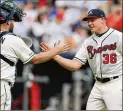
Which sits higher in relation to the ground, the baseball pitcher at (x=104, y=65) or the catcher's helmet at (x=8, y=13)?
the catcher's helmet at (x=8, y=13)

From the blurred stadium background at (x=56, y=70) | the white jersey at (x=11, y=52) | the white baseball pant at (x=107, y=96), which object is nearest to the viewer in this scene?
the white jersey at (x=11, y=52)

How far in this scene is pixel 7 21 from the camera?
7188 mm

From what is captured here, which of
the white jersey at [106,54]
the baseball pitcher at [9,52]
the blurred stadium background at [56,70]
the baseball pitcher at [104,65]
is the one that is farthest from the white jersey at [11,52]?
the blurred stadium background at [56,70]

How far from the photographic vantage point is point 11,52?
7.09m

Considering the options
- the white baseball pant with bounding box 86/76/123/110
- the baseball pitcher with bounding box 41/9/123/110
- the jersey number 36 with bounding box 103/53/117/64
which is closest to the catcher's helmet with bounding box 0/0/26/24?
the baseball pitcher with bounding box 41/9/123/110

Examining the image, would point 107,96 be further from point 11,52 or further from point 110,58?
point 11,52

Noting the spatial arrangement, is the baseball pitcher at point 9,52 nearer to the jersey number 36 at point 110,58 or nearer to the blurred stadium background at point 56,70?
the jersey number 36 at point 110,58

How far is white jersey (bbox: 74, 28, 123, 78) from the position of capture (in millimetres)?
8156

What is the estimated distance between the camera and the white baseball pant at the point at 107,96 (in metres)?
8.11

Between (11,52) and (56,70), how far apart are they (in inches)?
270

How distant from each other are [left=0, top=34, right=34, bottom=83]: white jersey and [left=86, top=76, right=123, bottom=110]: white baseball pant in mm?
1507

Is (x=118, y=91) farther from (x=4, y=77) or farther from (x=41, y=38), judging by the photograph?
(x=41, y=38)

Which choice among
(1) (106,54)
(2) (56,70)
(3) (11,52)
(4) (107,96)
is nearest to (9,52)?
(3) (11,52)

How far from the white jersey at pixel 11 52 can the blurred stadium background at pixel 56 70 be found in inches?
231
